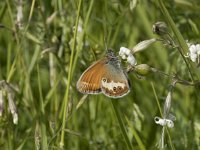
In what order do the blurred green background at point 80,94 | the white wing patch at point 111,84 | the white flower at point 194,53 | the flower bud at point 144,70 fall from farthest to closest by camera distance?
the blurred green background at point 80,94
the white wing patch at point 111,84
the flower bud at point 144,70
the white flower at point 194,53

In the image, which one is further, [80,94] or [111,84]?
[80,94]

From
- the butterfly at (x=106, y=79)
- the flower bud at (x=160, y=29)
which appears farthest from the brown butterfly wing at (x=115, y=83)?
the flower bud at (x=160, y=29)

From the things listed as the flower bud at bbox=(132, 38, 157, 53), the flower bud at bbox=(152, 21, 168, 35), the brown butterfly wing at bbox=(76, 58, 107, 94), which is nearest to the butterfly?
the brown butterfly wing at bbox=(76, 58, 107, 94)

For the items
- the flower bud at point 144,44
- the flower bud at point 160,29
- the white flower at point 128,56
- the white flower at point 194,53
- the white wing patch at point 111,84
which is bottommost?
the white wing patch at point 111,84

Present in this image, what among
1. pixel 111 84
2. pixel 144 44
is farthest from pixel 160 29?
pixel 111 84

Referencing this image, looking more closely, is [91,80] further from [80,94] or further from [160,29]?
[80,94]

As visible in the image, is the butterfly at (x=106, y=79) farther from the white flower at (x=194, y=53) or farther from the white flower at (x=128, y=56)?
the white flower at (x=194, y=53)

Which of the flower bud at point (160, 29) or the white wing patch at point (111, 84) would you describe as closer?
the flower bud at point (160, 29)

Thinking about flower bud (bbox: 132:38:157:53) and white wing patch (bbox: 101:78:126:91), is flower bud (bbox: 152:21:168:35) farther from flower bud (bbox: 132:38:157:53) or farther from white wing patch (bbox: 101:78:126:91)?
white wing patch (bbox: 101:78:126:91)
